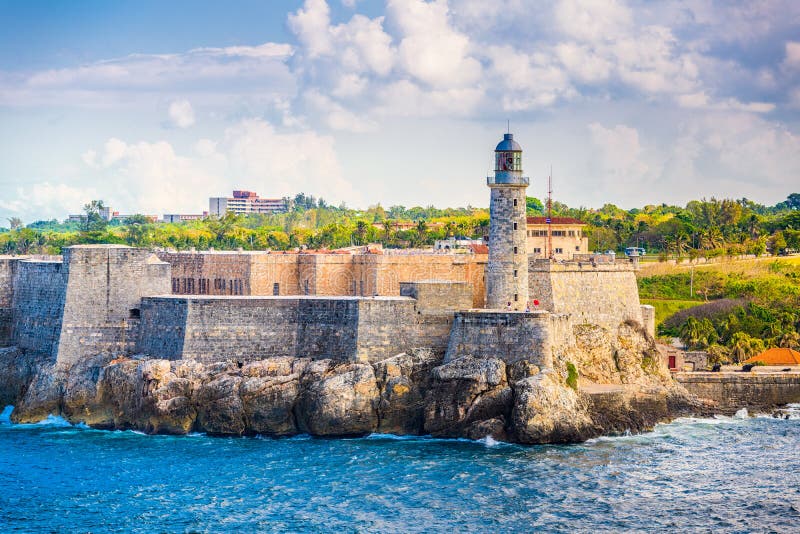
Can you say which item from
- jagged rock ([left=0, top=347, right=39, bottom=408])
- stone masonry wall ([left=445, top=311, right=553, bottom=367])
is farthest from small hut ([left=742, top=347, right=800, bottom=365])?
jagged rock ([left=0, top=347, right=39, bottom=408])

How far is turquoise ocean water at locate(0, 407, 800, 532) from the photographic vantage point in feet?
109

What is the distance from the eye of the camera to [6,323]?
5097 cm

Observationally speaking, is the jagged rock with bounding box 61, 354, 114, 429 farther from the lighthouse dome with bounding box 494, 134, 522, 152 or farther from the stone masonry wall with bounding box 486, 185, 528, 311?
the lighthouse dome with bounding box 494, 134, 522, 152

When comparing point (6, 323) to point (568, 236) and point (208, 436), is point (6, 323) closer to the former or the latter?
point (208, 436)

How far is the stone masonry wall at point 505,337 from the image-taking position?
43062 mm

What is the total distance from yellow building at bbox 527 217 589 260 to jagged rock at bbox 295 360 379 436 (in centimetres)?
2245

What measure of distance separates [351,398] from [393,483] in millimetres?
6714

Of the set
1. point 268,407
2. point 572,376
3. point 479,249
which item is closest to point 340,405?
point 268,407

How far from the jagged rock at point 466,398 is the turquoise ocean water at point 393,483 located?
78 centimetres

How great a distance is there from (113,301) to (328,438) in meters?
11.0

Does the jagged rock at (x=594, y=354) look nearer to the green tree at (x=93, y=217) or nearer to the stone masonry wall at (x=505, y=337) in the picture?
the stone masonry wall at (x=505, y=337)

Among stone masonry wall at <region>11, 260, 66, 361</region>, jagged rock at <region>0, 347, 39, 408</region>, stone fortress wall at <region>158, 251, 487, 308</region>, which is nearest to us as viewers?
jagged rock at <region>0, 347, 39, 408</region>

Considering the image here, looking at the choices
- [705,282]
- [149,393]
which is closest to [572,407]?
[149,393]

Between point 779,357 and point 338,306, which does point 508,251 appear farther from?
point 779,357
